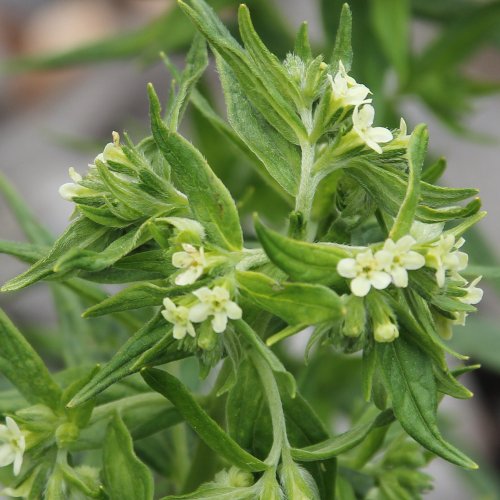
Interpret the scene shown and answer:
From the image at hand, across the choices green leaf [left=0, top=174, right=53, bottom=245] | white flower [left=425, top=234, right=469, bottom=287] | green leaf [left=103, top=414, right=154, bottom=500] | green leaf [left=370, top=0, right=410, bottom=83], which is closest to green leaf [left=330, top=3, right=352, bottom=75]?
white flower [left=425, top=234, right=469, bottom=287]

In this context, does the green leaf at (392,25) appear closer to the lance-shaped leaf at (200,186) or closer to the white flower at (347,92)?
the white flower at (347,92)

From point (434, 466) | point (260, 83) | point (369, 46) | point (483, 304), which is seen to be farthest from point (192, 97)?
point (483, 304)

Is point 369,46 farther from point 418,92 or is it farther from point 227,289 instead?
point 227,289

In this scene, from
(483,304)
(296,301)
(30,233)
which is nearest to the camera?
(296,301)

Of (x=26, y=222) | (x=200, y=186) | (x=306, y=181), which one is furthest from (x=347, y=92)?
(x=26, y=222)

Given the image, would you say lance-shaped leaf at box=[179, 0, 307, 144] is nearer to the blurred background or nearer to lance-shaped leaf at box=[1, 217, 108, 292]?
lance-shaped leaf at box=[1, 217, 108, 292]

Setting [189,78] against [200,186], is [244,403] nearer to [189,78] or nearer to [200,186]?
[200,186]
